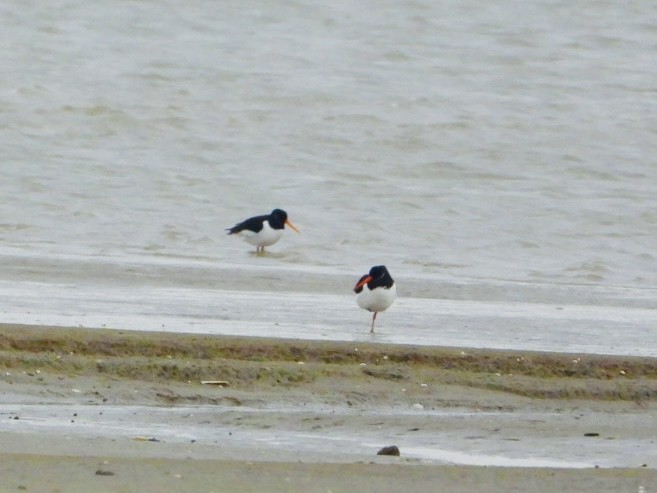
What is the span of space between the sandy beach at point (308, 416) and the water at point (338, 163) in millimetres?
850

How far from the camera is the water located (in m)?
11.5

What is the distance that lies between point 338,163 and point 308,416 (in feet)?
56.9

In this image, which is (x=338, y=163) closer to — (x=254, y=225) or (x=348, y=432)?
(x=254, y=225)

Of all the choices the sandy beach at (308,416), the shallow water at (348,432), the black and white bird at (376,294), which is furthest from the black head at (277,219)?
the shallow water at (348,432)

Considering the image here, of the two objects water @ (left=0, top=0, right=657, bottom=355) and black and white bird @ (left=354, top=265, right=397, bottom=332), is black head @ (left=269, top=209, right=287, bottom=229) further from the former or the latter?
black and white bird @ (left=354, top=265, right=397, bottom=332)

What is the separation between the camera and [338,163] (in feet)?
79.6

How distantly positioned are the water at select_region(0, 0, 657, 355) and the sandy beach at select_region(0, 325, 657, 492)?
33.5 inches

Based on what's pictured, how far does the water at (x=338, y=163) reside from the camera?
11461mm

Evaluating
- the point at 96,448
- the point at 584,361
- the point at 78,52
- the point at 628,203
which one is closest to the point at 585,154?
the point at 628,203

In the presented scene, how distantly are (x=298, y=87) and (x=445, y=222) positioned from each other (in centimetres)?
1113

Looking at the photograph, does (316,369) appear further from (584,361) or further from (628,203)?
(628,203)

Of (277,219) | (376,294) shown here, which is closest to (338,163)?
(277,219)

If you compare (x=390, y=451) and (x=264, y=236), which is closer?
(x=390, y=451)

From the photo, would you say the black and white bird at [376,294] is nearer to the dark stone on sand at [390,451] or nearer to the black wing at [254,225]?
the dark stone on sand at [390,451]
